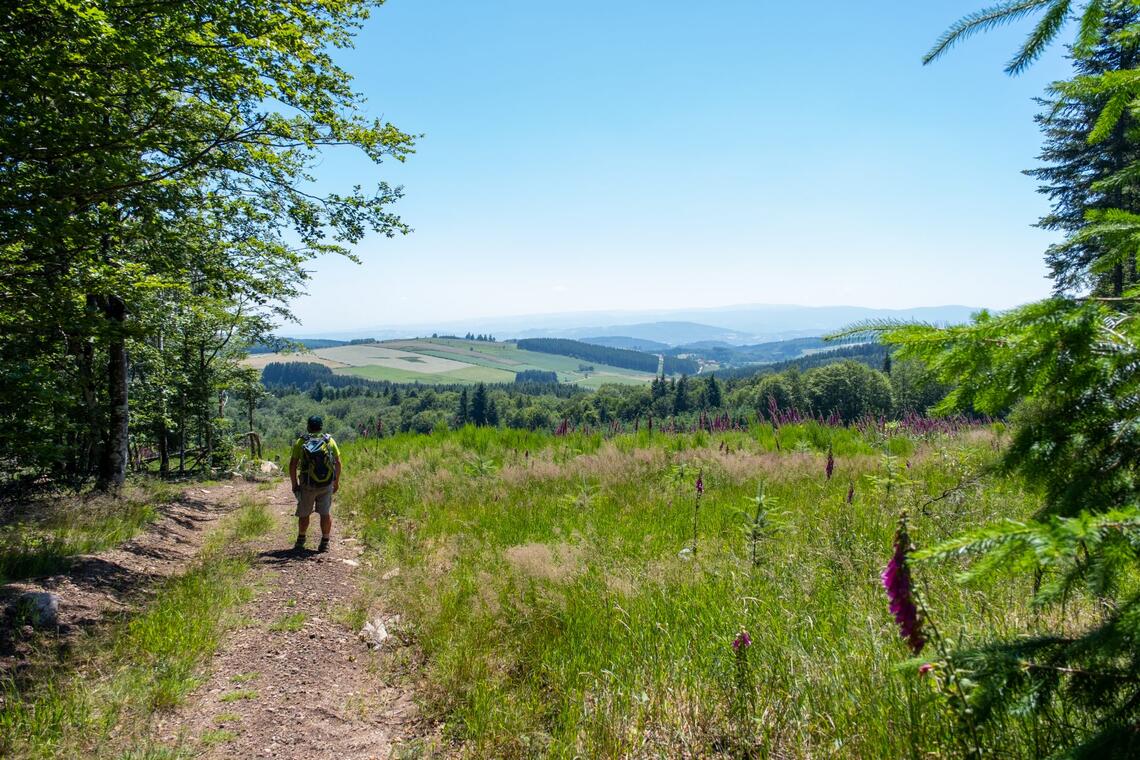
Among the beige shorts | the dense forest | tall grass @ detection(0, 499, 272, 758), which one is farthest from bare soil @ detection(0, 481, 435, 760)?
the dense forest

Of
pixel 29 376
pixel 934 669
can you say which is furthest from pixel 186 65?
pixel 934 669

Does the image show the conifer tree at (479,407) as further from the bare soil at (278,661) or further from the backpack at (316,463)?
the bare soil at (278,661)

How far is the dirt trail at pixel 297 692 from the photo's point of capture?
149 inches

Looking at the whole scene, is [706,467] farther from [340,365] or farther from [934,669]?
[340,365]

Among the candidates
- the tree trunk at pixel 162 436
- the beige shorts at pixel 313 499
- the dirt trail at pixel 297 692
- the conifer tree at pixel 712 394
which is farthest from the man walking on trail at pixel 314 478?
the conifer tree at pixel 712 394

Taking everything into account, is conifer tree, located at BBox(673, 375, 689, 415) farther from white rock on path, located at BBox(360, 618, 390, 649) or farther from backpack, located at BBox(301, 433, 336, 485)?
white rock on path, located at BBox(360, 618, 390, 649)

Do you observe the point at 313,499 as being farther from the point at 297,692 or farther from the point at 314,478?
the point at 297,692

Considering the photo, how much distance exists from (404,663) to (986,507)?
22.4 ft

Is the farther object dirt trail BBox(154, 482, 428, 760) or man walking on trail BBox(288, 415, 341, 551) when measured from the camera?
man walking on trail BBox(288, 415, 341, 551)

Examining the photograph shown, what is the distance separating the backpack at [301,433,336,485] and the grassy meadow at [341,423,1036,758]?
1461 millimetres

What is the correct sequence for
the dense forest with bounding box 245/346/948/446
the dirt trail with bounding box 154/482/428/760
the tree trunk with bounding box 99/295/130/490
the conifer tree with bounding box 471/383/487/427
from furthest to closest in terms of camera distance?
the conifer tree with bounding box 471/383/487/427, the dense forest with bounding box 245/346/948/446, the tree trunk with bounding box 99/295/130/490, the dirt trail with bounding box 154/482/428/760

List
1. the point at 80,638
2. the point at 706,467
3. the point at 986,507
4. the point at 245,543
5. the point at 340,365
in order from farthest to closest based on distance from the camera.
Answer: the point at 340,365
the point at 706,467
the point at 245,543
the point at 986,507
the point at 80,638

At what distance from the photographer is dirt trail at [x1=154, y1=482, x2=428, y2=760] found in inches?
149

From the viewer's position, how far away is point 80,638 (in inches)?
185
